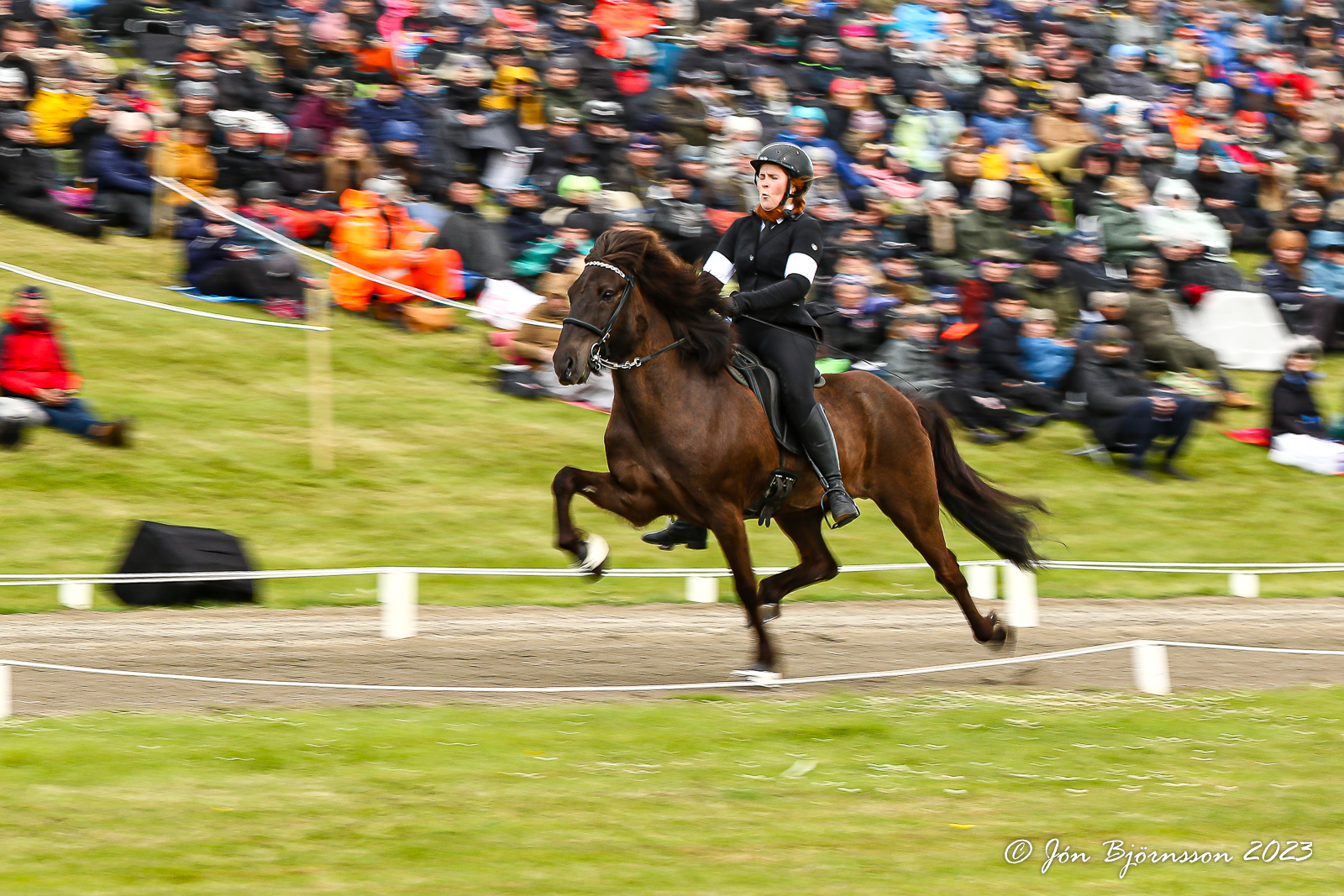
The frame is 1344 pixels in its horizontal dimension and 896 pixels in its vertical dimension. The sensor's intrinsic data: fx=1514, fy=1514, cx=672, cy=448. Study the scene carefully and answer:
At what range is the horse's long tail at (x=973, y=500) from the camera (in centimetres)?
913

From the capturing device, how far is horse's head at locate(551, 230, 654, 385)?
7066 millimetres

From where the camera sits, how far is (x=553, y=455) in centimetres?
1337

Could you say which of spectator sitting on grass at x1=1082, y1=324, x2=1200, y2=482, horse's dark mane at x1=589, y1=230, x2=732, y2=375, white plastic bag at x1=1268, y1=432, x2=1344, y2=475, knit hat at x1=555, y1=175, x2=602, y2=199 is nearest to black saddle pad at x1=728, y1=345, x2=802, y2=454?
horse's dark mane at x1=589, y1=230, x2=732, y2=375

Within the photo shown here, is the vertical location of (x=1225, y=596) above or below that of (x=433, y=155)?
below

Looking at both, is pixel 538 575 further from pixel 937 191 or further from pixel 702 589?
pixel 937 191

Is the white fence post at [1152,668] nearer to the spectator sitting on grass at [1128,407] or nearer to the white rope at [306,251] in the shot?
the white rope at [306,251]

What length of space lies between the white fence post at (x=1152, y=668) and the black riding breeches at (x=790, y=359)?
2.13 m

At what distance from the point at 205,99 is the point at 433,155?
7.54 ft

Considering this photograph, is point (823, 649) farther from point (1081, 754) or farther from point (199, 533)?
point (199, 533)

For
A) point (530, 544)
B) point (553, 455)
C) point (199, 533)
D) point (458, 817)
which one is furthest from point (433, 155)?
point (458, 817)

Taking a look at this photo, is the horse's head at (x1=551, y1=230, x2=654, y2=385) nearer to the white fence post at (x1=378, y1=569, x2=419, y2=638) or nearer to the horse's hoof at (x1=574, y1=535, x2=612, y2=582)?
the horse's hoof at (x1=574, y1=535, x2=612, y2=582)

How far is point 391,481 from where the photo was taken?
12.6 meters

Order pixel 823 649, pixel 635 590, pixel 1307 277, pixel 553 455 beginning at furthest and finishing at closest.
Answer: pixel 1307 277
pixel 553 455
pixel 635 590
pixel 823 649

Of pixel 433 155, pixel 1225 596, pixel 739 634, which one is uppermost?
pixel 433 155
